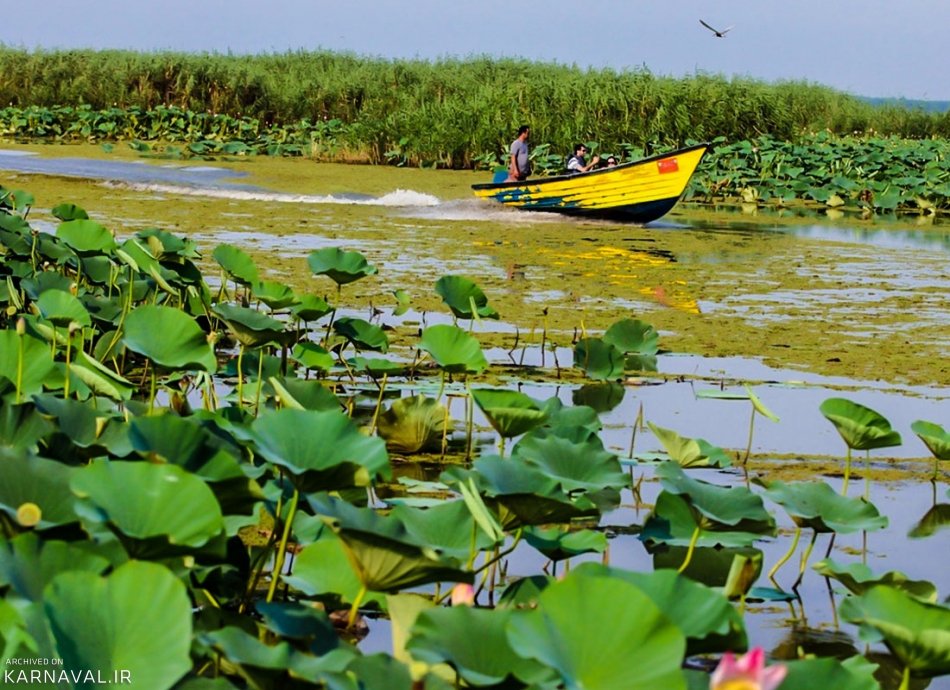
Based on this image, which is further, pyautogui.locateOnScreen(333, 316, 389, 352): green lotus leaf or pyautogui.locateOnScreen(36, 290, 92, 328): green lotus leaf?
pyautogui.locateOnScreen(333, 316, 389, 352): green lotus leaf

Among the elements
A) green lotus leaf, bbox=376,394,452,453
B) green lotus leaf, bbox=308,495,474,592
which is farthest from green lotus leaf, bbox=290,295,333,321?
green lotus leaf, bbox=308,495,474,592

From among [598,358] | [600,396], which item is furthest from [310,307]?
[600,396]

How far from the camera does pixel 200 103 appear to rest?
2780 centimetres

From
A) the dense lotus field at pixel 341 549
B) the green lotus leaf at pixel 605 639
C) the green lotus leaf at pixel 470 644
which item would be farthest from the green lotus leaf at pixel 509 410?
the green lotus leaf at pixel 605 639

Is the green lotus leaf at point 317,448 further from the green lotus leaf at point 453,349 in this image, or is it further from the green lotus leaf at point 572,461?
the green lotus leaf at point 453,349

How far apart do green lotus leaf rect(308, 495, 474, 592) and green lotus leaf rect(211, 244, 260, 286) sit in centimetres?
269

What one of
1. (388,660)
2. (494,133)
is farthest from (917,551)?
(494,133)

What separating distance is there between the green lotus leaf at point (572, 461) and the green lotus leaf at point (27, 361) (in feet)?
3.58

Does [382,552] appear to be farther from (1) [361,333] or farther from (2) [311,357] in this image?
(1) [361,333]

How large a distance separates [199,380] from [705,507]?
2549 millimetres

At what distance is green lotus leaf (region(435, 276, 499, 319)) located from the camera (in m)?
5.01

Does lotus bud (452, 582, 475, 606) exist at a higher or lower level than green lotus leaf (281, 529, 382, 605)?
higher

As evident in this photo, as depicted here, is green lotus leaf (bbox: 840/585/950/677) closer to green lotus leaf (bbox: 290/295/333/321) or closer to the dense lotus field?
the dense lotus field

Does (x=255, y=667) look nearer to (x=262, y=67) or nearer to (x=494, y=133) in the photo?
(x=494, y=133)
